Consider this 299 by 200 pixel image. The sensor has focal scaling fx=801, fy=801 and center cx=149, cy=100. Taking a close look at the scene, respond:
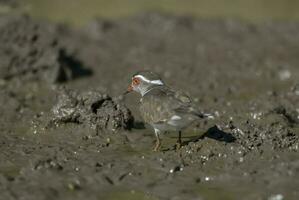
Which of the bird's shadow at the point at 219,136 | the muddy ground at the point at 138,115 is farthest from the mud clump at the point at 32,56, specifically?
the bird's shadow at the point at 219,136

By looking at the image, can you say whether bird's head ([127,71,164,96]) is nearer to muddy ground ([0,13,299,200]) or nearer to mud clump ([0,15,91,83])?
muddy ground ([0,13,299,200])

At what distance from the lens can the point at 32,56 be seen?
1723 cm

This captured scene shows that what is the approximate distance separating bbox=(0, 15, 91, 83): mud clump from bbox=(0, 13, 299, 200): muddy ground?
0.08ft

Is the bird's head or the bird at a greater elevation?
the bird's head

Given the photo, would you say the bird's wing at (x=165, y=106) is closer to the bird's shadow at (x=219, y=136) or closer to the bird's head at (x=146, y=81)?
the bird's head at (x=146, y=81)

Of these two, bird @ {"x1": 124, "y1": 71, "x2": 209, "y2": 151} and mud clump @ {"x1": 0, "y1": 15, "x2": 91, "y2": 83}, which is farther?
mud clump @ {"x1": 0, "y1": 15, "x2": 91, "y2": 83}

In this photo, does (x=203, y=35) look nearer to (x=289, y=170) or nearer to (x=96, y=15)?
(x=96, y=15)

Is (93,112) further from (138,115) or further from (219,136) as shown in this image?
(219,136)

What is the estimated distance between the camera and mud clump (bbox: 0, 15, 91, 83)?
16906 mm

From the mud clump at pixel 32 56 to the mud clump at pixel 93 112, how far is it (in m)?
4.45

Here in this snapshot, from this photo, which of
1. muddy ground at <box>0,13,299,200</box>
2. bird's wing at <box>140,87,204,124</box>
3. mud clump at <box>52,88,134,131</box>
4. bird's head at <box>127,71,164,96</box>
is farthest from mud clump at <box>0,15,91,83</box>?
bird's wing at <box>140,87,204,124</box>

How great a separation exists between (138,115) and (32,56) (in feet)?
14.3

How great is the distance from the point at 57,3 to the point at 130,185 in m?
15.4

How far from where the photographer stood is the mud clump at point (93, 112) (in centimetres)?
1230
